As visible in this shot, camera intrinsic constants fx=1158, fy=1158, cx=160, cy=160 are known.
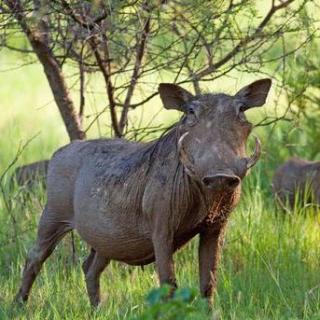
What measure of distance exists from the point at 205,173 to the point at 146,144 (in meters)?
1.08

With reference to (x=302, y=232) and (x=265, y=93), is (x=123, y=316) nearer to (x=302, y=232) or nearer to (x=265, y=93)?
(x=265, y=93)

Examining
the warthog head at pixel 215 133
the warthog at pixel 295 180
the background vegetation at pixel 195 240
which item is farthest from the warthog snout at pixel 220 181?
the warthog at pixel 295 180

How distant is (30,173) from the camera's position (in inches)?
370

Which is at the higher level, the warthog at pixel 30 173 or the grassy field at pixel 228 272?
the warthog at pixel 30 173

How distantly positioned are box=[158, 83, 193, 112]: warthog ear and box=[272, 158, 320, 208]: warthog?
327 cm

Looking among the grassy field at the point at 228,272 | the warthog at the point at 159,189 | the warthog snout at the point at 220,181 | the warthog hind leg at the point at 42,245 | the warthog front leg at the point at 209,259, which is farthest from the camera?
the warthog hind leg at the point at 42,245

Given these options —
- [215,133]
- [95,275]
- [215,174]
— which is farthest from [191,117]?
[95,275]

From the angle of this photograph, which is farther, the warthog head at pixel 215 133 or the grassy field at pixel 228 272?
the grassy field at pixel 228 272

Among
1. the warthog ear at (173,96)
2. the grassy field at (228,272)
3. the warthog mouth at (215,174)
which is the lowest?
the grassy field at (228,272)

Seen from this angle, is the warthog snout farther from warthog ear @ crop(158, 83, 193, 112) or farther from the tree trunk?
the tree trunk

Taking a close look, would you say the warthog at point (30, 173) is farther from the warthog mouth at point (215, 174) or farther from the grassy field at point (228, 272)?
the warthog mouth at point (215, 174)

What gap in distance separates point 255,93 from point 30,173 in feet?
12.5

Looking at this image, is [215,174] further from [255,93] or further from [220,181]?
[255,93]

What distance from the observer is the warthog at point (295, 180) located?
9141mm
